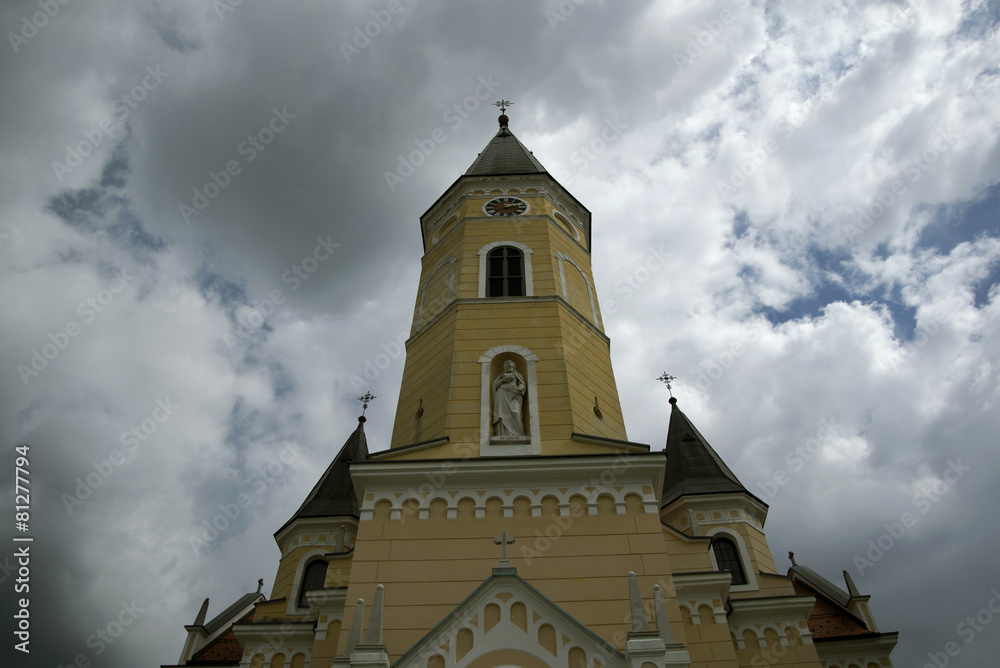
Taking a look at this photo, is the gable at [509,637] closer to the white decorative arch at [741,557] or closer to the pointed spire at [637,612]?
the pointed spire at [637,612]

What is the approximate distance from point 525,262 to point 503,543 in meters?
9.59

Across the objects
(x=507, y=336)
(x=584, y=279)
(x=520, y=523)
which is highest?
(x=584, y=279)

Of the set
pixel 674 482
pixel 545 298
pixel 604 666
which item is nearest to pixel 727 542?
pixel 674 482

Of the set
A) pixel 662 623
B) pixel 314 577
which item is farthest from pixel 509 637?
pixel 314 577

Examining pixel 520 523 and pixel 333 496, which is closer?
pixel 520 523

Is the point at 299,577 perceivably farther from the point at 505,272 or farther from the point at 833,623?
the point at 833,623

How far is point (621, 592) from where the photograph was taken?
37.6 ft

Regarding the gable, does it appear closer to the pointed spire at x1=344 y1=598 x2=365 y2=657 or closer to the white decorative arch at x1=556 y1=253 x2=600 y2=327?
the pointed spire at x1=344 y1=598 x2=365 y2=657

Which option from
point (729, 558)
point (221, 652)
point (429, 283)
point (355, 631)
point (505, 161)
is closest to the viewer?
point (355, 631)

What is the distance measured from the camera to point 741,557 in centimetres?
1942

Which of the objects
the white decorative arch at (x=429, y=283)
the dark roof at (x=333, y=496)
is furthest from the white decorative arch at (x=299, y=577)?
the white decorative arch at (x=429, y=283)

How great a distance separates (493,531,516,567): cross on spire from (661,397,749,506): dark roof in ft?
33.9

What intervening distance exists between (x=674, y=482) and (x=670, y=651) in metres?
13.2

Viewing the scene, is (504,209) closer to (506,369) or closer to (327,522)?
(506,369)
